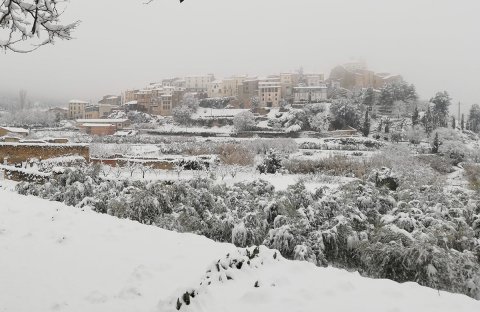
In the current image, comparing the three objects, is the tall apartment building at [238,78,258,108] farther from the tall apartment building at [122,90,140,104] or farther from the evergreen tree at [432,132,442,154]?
the evergreen tree at [432,132,442,154]

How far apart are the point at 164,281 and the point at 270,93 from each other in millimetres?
67648

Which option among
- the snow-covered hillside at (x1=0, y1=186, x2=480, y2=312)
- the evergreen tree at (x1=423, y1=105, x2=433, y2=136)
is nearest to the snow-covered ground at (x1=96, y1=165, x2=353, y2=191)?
the snow-covered hillside at (x1=0, y1=186, x2=480, y2=312)

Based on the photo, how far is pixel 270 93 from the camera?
230 ft

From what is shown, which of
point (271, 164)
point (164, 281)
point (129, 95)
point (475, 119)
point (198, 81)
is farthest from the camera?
point (198, 81)

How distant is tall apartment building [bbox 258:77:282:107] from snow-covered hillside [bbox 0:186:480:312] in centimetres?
6521

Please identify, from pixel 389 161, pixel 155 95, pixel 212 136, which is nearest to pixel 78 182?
pixel 389 161

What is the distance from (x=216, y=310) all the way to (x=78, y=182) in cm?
774

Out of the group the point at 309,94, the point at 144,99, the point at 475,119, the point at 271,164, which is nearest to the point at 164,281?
the point at 271,164

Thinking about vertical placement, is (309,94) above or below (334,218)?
above

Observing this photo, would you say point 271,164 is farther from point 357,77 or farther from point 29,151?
point 357,77

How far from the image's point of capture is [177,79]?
9312 cm

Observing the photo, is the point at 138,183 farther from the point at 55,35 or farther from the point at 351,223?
the point at 55,35

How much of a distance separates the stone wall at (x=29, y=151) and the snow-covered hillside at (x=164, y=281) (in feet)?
54.5

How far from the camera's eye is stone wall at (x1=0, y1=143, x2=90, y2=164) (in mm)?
19906
